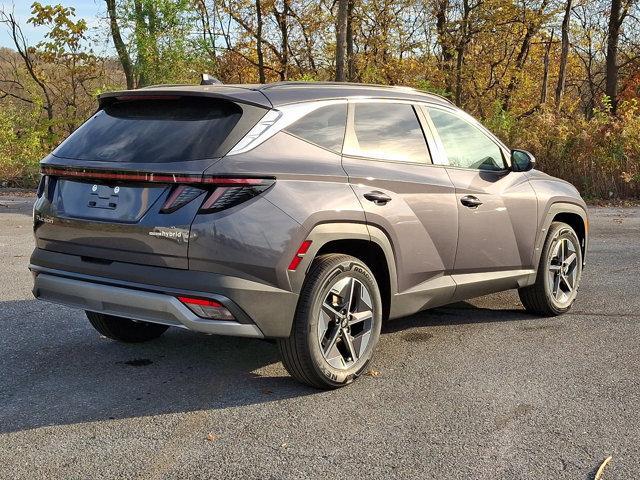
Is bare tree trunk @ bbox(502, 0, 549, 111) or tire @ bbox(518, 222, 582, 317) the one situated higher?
bare tree trunk @ bbox(502, 0, 549, 111)

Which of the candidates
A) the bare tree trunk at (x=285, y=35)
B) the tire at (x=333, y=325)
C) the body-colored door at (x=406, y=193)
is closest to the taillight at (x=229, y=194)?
the tire at (x=333, y=325)

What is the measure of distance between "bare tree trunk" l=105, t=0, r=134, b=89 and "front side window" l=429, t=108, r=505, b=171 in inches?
942

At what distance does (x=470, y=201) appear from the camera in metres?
5.14

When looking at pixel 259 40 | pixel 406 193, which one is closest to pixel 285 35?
pixel 259 40

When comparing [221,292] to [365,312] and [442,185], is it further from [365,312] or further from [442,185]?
[442,185]

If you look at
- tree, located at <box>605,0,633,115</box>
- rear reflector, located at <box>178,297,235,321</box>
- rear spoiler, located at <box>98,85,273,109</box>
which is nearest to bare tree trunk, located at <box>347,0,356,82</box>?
tree, located at <box>605,0,633,115</box>

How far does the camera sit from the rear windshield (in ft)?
12.7

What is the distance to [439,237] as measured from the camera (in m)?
4.85

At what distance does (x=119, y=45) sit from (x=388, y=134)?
25.5m

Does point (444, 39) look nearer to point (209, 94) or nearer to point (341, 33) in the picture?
point (341, 33)

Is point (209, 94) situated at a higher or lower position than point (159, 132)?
higher

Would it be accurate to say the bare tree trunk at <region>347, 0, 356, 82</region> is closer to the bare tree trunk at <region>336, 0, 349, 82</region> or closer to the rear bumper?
the bare tree trunk at <region>336, 0, 349, 82</region>

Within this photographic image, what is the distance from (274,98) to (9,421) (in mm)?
2242

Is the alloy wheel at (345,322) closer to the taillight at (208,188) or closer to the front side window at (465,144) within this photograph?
the taillight at (208,188)
